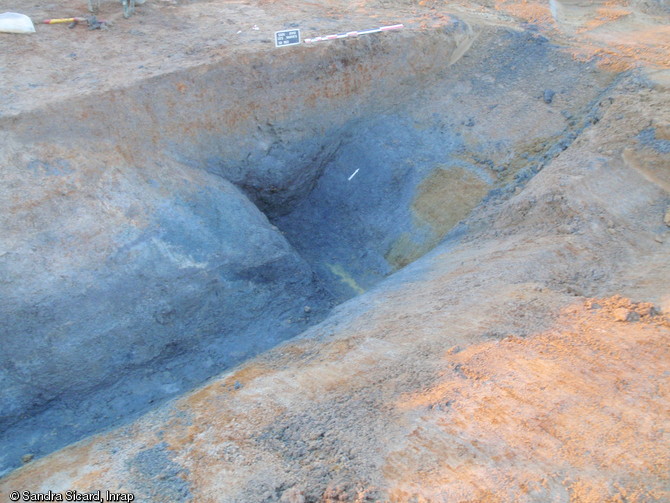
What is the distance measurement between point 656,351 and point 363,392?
7.57 ft

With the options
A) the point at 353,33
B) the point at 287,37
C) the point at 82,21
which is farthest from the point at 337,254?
the point at 82,21

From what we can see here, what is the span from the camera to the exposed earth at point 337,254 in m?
3.89

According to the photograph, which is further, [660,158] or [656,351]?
[660,158]

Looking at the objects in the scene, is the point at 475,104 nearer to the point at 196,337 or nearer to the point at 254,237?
the point at 254,237

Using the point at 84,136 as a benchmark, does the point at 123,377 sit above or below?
below

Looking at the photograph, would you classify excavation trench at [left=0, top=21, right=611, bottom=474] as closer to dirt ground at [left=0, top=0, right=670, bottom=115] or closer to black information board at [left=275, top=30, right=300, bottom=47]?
black information board at [left=275, top=30, right=300, bottom=47]

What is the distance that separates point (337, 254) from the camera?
845 cm

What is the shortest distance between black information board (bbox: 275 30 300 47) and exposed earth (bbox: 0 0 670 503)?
13cm

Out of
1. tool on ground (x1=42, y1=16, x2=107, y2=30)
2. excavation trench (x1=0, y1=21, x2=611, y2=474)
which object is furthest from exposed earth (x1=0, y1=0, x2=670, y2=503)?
tool on ground (x1=42, y1=16, x2=107, y2=30)

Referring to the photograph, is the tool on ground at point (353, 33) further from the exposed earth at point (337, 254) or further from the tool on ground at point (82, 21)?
the tool on ground at point (82, 21)

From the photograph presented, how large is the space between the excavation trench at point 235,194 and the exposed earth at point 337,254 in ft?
0.10

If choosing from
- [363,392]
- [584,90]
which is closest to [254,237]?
[363,392]

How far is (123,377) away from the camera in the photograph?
631cm

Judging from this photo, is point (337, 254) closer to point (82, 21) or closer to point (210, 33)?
point (210, 33)
